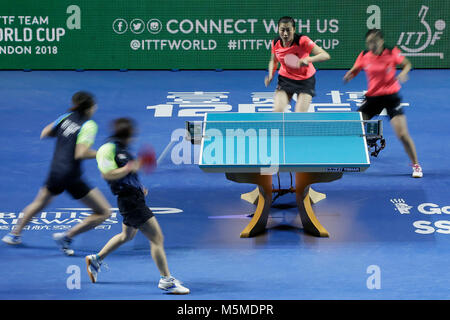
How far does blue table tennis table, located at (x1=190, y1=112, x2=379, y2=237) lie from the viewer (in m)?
7.92

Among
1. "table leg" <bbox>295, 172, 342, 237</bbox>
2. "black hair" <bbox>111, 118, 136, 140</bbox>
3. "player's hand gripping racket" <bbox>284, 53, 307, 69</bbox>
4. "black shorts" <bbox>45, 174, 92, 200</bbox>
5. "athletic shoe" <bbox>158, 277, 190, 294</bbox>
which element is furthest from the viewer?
"player's hand gripping racket" <bbox>284, 53, 307, 69</bbox>

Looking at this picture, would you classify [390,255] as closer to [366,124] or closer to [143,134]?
[366,124]

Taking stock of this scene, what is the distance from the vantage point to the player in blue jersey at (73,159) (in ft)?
24.5

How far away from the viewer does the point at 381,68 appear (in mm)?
9891

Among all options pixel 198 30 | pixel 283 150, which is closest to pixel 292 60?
pixel 283 150

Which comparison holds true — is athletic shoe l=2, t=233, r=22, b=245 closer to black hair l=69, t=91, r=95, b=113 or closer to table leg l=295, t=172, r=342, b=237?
black hair l=69, t=91, r=95, b=113

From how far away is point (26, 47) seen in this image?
16250 mm

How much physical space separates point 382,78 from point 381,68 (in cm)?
12

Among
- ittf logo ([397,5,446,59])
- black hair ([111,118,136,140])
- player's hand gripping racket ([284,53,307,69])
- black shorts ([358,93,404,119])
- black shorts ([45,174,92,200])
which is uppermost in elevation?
ittf logo ([397,5,446,59])

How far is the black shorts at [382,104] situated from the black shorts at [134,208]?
13.7 feet

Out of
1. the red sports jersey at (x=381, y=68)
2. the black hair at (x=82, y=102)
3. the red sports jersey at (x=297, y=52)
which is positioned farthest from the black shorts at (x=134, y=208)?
the red sports jersey at (x=381, y=68)

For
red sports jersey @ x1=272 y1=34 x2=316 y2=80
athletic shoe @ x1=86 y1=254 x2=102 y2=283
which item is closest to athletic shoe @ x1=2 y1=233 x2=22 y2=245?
athletic shoe @ x1=86 y1=254 x2=102 y2=283

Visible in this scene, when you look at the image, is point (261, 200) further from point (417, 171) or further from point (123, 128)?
point (417, 171)

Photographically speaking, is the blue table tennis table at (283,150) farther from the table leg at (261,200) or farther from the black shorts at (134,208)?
the black shorts at (134,208)
